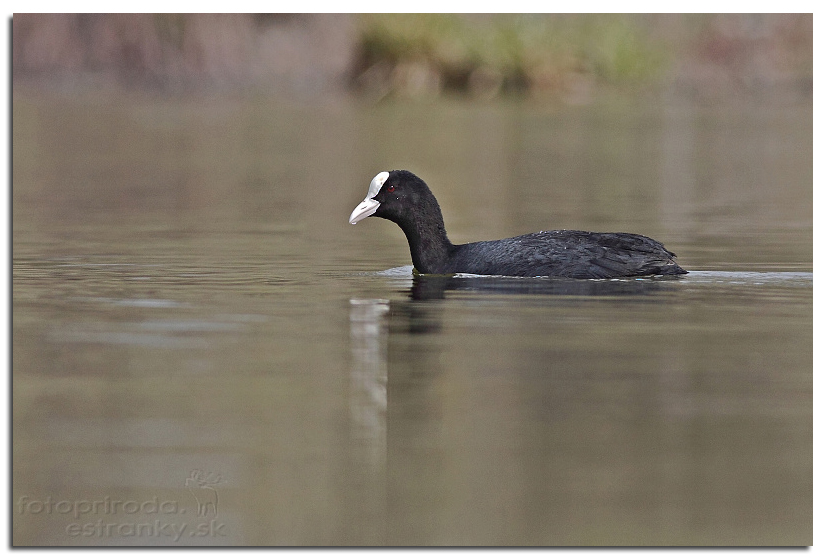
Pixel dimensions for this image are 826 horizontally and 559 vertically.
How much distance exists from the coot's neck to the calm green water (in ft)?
0.73

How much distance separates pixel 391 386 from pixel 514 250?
4.16 meters

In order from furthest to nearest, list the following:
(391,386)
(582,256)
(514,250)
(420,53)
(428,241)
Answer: (420,53) → (428,241) → (514,250) → (582,256) → (391,386)

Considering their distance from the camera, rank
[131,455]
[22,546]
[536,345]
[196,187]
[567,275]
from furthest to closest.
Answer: [196,187], [567,275], [536,345], [131,455], [22,546]

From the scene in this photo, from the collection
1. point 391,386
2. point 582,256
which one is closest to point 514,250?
point 582,256

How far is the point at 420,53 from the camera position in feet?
161

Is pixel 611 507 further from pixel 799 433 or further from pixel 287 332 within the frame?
pixel 287 332

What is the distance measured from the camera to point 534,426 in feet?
22.9

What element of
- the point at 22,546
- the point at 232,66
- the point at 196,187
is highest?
the point at 232,66

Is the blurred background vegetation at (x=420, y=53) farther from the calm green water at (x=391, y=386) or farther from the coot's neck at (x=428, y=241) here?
the coot's neck at (x=428, y=241)

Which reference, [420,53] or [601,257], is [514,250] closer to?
[601,257]

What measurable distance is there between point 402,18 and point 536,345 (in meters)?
40.1

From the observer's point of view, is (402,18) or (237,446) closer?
(237,446)

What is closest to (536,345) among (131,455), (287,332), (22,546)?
(287,332)

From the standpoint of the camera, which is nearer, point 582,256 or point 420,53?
point 582,256
